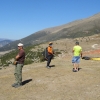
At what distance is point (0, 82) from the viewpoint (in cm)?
2092

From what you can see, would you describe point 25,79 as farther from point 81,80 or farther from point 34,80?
point 81,80

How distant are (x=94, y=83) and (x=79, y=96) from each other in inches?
119

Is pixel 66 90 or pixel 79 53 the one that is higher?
pixel 79 53

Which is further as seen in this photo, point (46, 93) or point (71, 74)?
point (71, 74)

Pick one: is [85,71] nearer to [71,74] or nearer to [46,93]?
[71,74]

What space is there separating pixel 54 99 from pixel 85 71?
7.54 m

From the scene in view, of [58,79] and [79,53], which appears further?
[79,53]

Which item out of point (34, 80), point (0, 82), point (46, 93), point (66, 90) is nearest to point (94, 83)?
point (66, 90)

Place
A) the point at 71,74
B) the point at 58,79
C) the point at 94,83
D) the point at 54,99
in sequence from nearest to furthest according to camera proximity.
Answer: the point at 54,99, the point at 94,83, the point at 58,79, the point at 71,74

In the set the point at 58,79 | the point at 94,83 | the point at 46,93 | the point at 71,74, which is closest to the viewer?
the point at 46,93

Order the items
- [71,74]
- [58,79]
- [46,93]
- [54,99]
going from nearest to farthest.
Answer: [54,99], [46,93], [58,79], [71,74]

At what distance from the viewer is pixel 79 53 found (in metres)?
21.6

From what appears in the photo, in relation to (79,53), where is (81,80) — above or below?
below

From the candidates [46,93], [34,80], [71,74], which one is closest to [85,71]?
[71,74]
